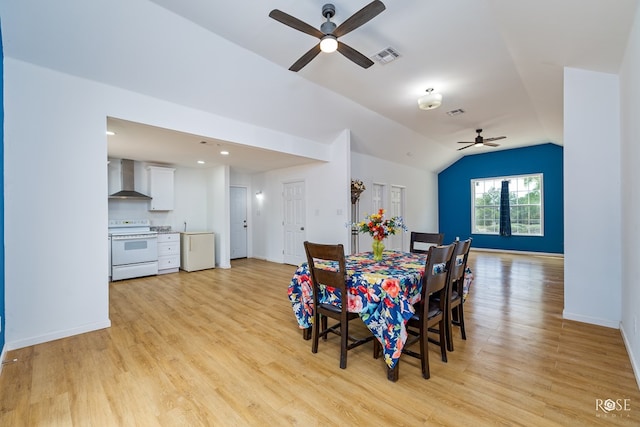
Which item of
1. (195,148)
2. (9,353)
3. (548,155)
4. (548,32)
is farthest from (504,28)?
(548,155)

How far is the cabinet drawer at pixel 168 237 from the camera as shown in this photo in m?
5.49

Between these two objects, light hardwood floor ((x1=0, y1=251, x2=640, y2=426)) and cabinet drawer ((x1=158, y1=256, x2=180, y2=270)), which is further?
cabinet drawer ((x1=158, y1=256, x2=180, y2=270))

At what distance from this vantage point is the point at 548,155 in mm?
7320

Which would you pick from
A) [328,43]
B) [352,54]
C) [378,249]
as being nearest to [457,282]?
[378,249]

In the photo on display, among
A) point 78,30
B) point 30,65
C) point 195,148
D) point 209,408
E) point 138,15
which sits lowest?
point 209,408

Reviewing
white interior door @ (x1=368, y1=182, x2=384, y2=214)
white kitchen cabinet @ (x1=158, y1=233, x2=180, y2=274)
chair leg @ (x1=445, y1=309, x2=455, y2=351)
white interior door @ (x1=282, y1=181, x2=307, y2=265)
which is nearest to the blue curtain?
white interior door @ (x1=368, y1=182, x2=384, y2=214)

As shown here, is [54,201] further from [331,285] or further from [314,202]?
[314,202]

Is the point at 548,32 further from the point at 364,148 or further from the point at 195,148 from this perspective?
the point at 195,148

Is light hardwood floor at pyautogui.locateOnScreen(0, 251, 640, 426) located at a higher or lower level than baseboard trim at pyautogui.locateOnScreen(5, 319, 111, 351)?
lower

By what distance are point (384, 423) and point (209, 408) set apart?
106cm

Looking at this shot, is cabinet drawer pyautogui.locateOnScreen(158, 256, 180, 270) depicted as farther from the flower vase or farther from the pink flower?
the pink flower

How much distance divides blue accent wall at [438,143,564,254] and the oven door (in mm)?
8269

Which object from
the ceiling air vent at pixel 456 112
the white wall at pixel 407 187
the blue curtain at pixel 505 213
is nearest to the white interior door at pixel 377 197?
the white wall at pixel 407 187

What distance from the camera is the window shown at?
758cm
